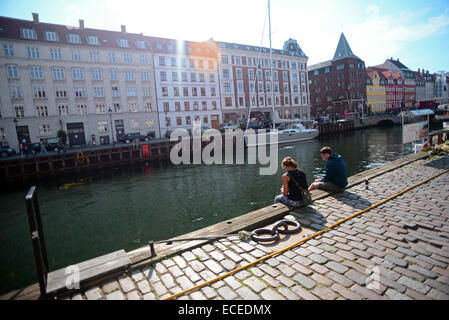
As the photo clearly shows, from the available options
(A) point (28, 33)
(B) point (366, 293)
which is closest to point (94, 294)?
(B) point (366, 293)

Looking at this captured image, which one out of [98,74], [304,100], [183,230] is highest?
[98,74]

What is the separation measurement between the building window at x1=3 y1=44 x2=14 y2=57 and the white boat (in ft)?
119

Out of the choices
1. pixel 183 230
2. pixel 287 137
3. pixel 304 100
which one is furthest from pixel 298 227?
pixel 304 100

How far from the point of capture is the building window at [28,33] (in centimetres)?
3631

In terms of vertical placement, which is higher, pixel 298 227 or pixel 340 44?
pixel 340 44

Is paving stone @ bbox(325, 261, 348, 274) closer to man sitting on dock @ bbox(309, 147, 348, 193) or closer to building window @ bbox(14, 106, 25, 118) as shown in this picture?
man sitting on dock @ bbox(309, 147, 348, 193)

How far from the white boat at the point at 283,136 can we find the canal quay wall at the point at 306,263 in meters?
28.1

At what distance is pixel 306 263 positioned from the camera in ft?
14.4

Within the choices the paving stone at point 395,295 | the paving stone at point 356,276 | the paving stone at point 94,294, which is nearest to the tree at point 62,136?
the paving stone at point 94,294

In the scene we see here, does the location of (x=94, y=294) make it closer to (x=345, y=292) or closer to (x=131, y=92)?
(x=345, y=292)
